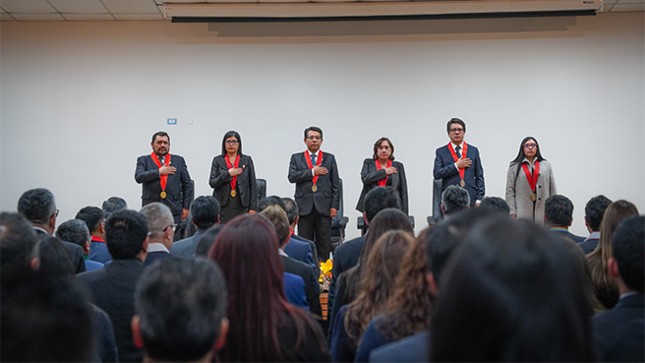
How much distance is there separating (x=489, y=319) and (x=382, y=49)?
23.1ft

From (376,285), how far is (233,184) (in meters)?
4.24

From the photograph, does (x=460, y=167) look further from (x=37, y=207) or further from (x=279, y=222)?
(x=37, y=207)

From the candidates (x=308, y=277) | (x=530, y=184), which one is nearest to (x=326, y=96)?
(x=530, y=184)

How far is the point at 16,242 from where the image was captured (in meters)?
1.40

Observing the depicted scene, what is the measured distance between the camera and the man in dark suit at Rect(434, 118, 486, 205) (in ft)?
18.1

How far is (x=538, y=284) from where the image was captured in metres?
0.70

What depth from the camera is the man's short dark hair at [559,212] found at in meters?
3.19

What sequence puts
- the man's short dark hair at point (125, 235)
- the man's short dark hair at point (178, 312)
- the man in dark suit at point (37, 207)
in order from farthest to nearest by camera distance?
1. the man in dark suit at point (37, 207)
2. the man's short dark hair at point (125, 235)
3. the man's short dark hair at point (178, 312)

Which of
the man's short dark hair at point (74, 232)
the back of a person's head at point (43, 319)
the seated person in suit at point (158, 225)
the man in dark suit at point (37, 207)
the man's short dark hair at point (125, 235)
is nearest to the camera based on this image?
the back of a person's head at point (43, 319)

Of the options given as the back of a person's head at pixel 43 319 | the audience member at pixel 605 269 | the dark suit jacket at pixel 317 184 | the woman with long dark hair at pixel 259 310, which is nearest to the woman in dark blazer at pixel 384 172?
the dark suit jacket at pixel 317 184

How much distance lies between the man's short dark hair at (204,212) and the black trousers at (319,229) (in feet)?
8.25

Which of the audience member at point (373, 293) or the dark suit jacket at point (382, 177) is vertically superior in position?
the dark suit jacket at point (382, 177)

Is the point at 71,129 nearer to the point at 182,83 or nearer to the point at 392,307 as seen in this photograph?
the point at 182,83

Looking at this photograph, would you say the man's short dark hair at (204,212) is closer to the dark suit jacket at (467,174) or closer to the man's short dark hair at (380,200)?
the man's short dark hair at (380,200)
